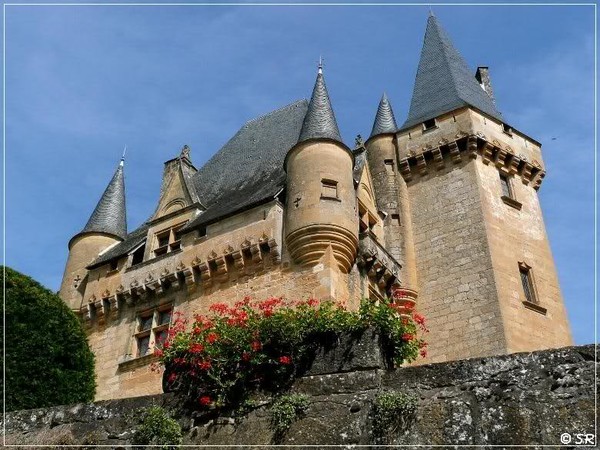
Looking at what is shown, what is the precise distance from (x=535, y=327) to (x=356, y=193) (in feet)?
17.9

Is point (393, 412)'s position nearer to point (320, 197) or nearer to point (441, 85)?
point (320, 197)

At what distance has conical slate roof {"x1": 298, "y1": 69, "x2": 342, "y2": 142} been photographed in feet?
56.5

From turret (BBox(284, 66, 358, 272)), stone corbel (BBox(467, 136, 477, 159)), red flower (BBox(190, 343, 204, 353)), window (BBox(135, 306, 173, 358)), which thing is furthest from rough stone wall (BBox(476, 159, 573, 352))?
red flower (BBox(190, 343, 204, 353))

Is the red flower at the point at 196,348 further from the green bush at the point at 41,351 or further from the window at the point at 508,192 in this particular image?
the window at the point at 508,192

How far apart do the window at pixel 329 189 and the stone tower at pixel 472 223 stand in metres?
4.11

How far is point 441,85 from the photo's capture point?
23.7m

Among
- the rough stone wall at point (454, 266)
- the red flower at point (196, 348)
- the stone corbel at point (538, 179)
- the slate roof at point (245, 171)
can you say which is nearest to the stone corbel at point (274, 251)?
the slate roof at point (245, 171)

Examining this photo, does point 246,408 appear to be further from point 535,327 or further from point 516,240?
point 516,240

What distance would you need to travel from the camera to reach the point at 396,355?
7.59 meters

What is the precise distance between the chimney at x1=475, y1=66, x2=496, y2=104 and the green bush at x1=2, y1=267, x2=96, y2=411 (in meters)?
18.2

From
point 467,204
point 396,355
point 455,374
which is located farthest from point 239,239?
point 455,374

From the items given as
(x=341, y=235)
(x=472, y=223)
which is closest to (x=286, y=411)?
(x=341, y=235)

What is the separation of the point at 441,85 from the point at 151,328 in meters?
12.8

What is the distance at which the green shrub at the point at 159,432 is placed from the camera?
724 cm
